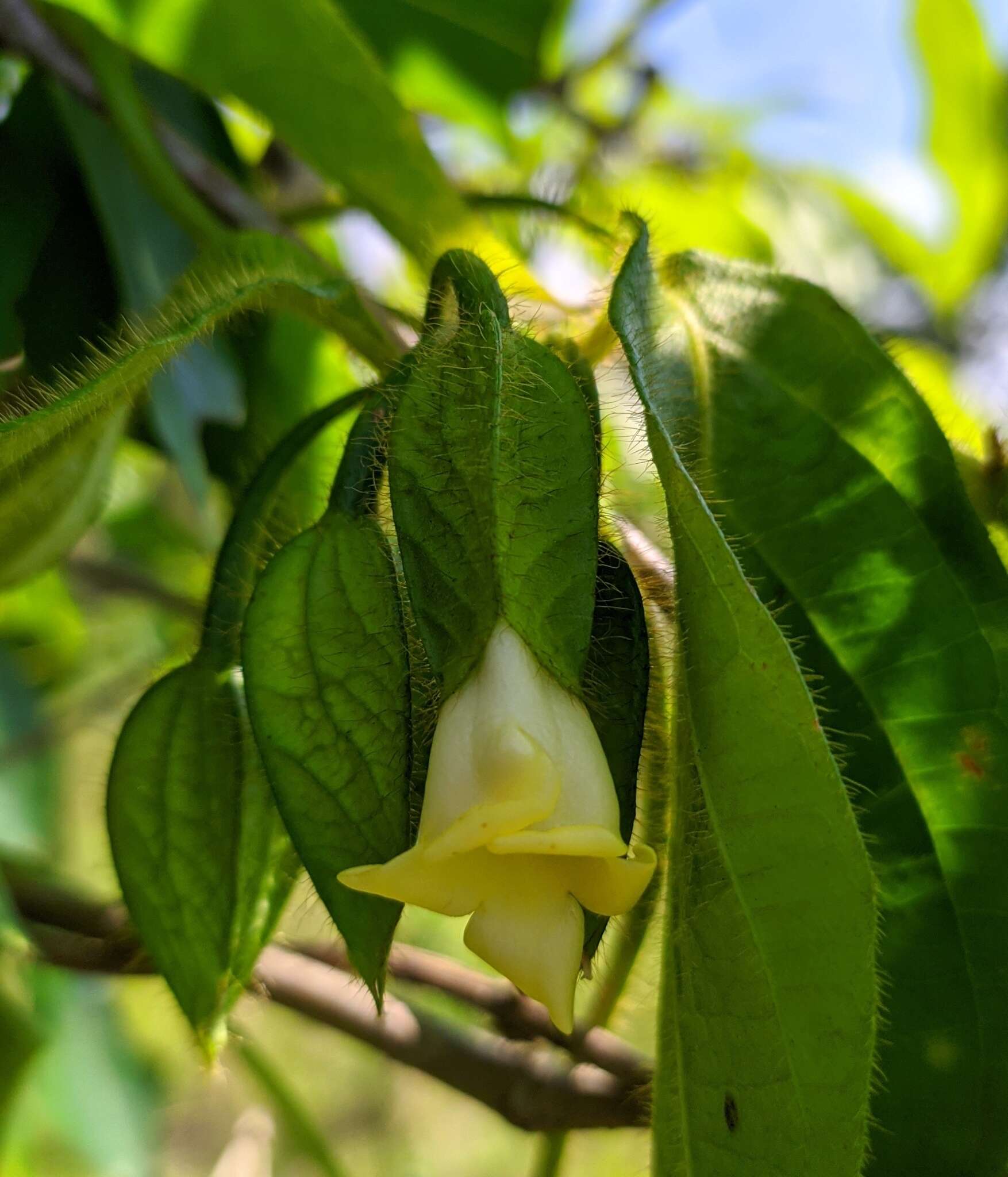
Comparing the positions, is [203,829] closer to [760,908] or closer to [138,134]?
[760,908]

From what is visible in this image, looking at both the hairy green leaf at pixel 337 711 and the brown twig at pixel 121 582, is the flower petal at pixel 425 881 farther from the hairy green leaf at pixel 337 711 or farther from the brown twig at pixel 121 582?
the brown twig at pixel 121 582

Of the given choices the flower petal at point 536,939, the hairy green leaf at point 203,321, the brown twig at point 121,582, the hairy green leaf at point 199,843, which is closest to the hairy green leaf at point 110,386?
the hairy green leaf at point 203,321

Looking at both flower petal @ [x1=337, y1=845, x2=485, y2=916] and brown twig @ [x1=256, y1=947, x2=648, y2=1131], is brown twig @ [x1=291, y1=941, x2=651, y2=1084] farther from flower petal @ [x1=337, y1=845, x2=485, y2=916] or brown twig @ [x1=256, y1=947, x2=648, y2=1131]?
flower petal @ [x1=337, y1=845, x2=485, y2=916]

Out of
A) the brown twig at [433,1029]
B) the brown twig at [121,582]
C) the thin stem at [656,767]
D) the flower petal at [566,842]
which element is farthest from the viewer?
the brown twig at [121,582]

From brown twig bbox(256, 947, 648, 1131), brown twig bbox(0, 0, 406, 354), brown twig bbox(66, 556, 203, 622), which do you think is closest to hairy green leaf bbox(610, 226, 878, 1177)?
brown twig bbox(256, 947, 648, 1131)

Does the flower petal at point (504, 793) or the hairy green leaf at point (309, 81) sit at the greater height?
the hairy green leaf at point (309, 81)

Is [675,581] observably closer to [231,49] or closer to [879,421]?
[879,421]
